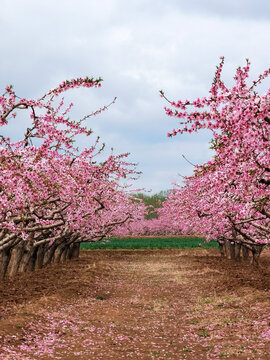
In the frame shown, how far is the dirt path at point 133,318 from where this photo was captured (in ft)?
30.1

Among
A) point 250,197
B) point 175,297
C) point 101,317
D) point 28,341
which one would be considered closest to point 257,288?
point 175,297

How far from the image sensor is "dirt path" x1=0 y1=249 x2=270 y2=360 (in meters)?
9.17

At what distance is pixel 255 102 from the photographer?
8164 mm

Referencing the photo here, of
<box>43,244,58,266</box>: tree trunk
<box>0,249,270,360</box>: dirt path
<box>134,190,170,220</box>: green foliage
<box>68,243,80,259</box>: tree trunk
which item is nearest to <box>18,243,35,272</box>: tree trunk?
<box>0,249,270,360</box>: dirt path

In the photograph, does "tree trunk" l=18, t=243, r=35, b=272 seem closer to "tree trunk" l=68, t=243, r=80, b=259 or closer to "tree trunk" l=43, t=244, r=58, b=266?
"tree trunk" l=43, t=244, r=58, b=266

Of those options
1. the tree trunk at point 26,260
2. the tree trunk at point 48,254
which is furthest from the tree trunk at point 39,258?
the tree trunk at point 26,260

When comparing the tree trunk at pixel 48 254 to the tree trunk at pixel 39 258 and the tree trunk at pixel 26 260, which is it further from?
the tree trunk at pixel 26 260

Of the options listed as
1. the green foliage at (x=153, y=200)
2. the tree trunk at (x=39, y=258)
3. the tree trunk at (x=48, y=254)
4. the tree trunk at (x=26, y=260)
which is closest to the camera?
the tree trunk at (x=26, y=260)

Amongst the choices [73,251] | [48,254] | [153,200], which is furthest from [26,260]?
[153,200]

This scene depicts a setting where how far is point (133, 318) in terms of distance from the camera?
1296cm

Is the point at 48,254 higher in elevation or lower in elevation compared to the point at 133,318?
higher

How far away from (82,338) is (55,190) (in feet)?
15.6

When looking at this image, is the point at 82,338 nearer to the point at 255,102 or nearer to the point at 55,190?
the point at 55,190

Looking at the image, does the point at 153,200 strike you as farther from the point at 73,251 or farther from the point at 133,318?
the point at 133,318
